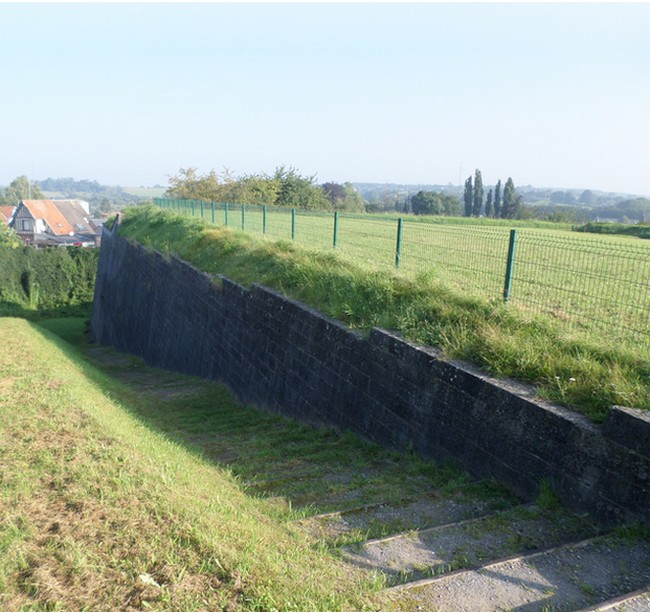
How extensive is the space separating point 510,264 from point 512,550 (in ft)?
12.2

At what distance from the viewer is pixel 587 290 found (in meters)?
6.86

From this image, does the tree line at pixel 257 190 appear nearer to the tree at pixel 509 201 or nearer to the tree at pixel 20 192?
the tree at pixel 509 201

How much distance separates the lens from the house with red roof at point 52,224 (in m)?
80.8

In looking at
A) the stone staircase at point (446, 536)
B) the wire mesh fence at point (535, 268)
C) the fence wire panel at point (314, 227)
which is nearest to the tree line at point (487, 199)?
the fence wire panel at point (314, 227)

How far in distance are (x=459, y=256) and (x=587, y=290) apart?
213 cm

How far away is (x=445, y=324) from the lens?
6.20 m

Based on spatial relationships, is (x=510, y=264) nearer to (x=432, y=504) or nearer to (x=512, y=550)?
(x=432, y=504)

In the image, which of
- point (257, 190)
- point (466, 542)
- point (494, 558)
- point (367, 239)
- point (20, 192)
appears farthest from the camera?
point (20, 192)

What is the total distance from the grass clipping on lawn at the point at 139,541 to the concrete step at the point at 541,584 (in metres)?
0.33

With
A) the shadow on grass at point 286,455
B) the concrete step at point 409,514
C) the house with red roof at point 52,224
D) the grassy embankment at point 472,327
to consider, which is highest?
the grassy embankment at point 472,327

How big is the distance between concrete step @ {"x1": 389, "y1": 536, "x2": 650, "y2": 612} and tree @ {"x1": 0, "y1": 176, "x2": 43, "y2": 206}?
154119 millimetres

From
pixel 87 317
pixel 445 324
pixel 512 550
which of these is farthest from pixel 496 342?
pixel 87 317

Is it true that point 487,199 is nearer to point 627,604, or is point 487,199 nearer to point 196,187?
point 196,187

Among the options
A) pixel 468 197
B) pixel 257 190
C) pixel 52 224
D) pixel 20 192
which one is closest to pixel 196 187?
pixel 257 190
